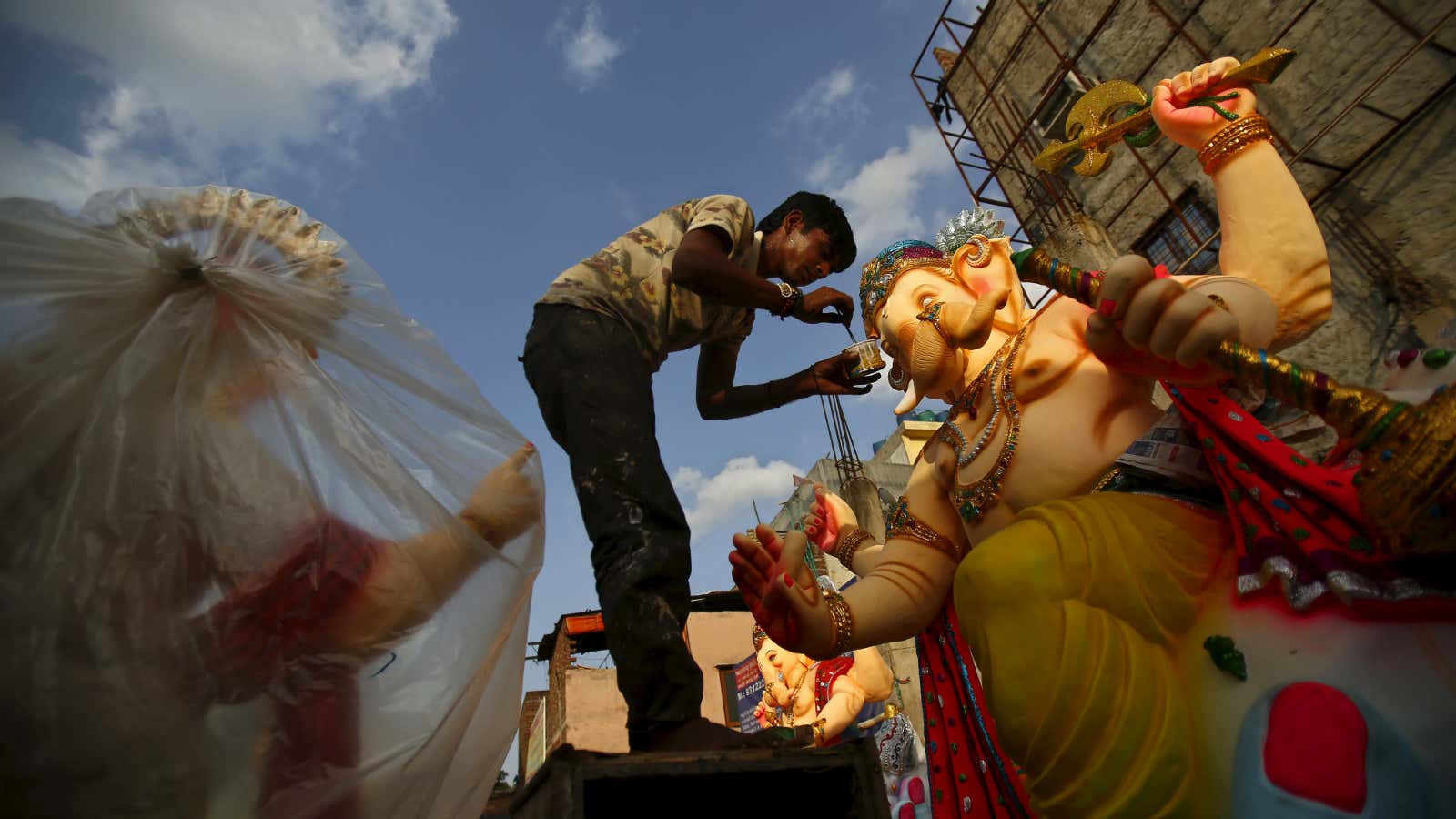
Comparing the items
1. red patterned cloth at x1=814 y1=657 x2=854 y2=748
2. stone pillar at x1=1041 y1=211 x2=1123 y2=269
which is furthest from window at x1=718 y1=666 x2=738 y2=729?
stone pillar at x1=1041 y1=211 x2=1123 y2=269

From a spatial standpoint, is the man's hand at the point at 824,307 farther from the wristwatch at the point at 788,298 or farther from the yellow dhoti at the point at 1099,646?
the yellow dhoti at the point at 1099,646

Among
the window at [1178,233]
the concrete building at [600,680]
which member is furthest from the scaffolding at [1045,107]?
the concrete building at [600,680]

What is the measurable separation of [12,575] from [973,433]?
2.18m

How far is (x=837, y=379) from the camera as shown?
2.76m

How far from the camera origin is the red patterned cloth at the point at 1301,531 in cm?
129

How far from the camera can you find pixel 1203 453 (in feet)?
5.60

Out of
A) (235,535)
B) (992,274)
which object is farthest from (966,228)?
(235,535)

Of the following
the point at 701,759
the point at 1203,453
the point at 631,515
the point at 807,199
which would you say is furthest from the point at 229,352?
the point at 1203,453

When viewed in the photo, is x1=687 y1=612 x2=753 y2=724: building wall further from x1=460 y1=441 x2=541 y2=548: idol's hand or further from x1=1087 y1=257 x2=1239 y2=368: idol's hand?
x1=1087 y1=257 x2=1239 y2=368: idol's hand

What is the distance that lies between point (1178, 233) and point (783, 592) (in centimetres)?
925

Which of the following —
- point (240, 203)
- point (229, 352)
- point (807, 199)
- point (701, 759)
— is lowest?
point (701, 759)

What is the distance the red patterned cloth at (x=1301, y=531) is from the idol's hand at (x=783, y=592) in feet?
3.27

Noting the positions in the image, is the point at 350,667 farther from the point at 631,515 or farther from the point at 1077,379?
the point at 1077,379

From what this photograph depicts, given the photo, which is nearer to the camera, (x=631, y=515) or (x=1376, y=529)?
(x=1376, y=529)
